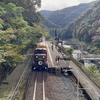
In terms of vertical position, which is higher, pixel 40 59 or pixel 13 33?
pixel 13 33

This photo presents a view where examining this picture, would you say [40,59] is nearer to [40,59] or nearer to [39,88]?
[40,59]

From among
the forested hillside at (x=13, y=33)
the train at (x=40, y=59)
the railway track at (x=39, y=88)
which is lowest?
the railway track at (x=39, y=88)

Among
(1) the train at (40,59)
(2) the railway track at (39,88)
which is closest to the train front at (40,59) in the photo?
(1) the train at (40,59)

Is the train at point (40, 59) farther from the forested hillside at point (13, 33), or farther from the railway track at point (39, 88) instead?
the forested hillside at point (13, 33)

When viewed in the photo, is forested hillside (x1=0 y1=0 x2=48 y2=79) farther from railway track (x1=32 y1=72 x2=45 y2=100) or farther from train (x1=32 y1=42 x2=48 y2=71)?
railway track (x1=32 y1=72 x2=45 y2=100)

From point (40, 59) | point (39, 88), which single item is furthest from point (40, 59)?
point (39, 88)

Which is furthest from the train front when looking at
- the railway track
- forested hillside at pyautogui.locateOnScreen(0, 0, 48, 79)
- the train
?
forested hillside at pyautogui.locateOnScreen(0, 0, 48, 79)

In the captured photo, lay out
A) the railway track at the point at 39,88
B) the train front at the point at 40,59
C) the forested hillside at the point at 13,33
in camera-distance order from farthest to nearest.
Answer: the train front at the point at 40,59 < the forested hillside at the point at 13,33 < the railway track at the point at 39,88

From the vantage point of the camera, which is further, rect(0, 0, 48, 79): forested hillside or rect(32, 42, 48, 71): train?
rect(32, 42, 48, 71): train

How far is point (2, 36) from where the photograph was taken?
18172 mm

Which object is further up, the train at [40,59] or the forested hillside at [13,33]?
the forested hillside at [13,33]

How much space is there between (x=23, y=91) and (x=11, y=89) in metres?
1.26

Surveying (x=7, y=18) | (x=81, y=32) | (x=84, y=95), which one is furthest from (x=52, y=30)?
(x=84, y=95)

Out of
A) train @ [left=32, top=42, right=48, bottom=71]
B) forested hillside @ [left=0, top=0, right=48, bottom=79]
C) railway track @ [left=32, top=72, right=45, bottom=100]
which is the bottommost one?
railway track @ [left=32, top=72, right=45, bottom=100]
